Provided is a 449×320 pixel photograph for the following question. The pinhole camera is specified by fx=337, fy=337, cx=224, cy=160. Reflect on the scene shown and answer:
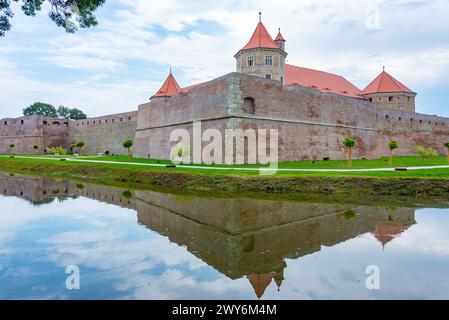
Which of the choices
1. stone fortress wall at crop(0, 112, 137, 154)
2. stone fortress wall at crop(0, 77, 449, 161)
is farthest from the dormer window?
stone fortress wall at crop(0, 112, 137, 154)

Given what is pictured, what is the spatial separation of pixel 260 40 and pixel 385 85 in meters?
15.5

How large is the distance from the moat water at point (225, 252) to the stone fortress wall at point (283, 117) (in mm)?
9074

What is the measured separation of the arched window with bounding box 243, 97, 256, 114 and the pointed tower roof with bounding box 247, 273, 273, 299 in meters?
13.7

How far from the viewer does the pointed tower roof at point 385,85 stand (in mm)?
36609

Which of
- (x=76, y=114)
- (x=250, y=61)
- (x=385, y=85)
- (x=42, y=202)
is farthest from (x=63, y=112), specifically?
(x=42, y=202)

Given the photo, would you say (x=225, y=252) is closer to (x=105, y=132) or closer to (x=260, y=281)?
(x=260, y=281)

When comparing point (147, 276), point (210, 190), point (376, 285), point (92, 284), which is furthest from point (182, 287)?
point (210, 190)

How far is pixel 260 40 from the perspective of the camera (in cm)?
3212

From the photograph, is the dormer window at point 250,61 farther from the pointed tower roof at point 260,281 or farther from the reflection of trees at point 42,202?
the pointed tower roof at point 260,281

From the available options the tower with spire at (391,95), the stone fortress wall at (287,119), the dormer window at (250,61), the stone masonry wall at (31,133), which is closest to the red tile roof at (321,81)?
the tower with spire at (391,95)

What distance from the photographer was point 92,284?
4.06 metres
